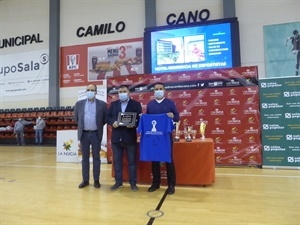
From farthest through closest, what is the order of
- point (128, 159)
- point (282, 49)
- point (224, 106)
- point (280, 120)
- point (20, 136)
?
point (20, 136), point (282, 49), point (224, 106), point (280, 120), point (128, 159)

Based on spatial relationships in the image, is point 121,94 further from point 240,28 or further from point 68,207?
point 240,28

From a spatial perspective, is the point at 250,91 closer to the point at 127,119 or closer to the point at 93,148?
the point at 127,119

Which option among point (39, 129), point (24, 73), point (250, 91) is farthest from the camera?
point (24, 73)

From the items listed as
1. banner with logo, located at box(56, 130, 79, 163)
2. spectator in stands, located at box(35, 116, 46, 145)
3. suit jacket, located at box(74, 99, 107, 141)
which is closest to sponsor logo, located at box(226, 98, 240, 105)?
suit jacket, located at box(74, 99, 107, 141)

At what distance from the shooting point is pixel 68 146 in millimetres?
6250

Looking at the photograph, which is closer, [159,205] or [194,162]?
[159,205]

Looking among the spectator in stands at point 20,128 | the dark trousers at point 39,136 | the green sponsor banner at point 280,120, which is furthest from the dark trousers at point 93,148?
the spectator in stands at point 20,128

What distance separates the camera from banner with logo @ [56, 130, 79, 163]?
20.3ft

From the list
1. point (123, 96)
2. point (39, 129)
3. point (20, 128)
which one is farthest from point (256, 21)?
point (20, 128)

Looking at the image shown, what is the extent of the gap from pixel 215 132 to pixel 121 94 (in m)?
2.62

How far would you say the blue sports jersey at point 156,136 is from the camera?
3342 millimetres

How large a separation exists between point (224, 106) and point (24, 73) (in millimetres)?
9076

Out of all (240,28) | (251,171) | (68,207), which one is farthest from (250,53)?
(68,207)

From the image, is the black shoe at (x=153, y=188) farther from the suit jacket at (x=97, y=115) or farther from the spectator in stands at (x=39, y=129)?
the spectator in stands at (x=39, y=129)
